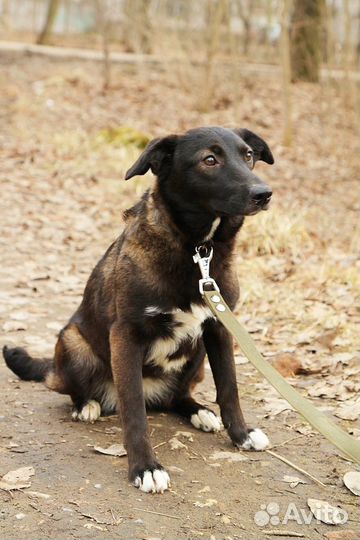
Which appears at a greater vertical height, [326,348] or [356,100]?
[356,100]

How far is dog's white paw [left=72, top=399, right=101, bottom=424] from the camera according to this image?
397 centimetres

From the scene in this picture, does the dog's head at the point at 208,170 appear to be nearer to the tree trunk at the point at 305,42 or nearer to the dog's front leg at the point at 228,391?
the dog's front leg at the point at 228,391

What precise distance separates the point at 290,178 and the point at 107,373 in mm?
8551

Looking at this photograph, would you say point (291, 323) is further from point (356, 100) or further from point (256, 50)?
point (256, 50)

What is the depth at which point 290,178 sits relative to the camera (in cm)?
1197

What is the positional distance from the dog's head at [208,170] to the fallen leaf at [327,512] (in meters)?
1.29

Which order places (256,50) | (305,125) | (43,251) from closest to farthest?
1. (43,251)
2. (305,125)
3. (256,50)

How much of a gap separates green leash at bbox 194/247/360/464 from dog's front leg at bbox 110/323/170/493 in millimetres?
443

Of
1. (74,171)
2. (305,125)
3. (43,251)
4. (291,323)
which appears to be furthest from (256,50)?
(291,323)

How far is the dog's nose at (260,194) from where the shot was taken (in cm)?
318

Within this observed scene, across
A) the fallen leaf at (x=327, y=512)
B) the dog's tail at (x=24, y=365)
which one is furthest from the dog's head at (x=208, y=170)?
the dog's tail at (x=24, y=365)

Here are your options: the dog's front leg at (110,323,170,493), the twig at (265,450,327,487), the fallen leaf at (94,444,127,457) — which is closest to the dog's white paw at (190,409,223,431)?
the twig at (265,450,327,487)

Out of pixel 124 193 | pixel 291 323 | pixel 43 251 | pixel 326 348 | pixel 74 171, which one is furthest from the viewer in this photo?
pixel 74 171

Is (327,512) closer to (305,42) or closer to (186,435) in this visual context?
(186,435)
